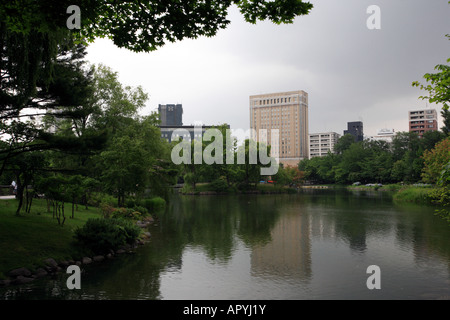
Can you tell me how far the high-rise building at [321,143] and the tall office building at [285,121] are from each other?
14.5 m

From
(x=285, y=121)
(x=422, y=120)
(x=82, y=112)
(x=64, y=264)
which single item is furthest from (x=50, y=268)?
(x=285, y=121)

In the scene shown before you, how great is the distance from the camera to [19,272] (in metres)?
9.89

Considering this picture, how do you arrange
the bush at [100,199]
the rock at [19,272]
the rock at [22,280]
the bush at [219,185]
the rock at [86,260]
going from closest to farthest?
the rock at [22,280] < the rock at [19,272] < the rock at [86,260] < the bush at [100,199] < the bush at [219,185]

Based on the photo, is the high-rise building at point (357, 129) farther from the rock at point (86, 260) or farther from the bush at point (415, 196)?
the rock at point (86, 260)

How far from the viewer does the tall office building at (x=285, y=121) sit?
458ft

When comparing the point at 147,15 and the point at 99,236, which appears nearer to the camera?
the point at 147,15

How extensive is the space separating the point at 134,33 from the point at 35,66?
13.5 feet

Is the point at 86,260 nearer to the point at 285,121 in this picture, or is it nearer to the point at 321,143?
the point at 285,121

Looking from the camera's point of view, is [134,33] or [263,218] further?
[263,218]

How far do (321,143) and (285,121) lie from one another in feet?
89.9

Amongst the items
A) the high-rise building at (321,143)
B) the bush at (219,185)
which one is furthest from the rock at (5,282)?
the high-rise building at (321,143)

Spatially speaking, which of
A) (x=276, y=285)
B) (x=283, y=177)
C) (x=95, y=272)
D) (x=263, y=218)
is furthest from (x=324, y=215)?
(x=283, y=177)
